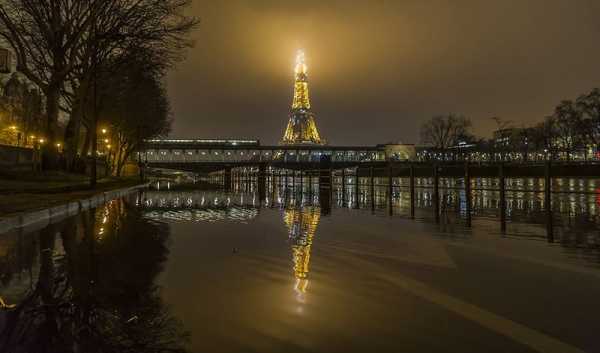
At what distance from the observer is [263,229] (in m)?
12.6

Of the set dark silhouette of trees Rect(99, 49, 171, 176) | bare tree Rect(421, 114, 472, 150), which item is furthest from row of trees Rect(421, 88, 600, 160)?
dark silhouette of trees Rect(99, 49, 171, 176)

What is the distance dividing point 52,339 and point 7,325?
0.71 m

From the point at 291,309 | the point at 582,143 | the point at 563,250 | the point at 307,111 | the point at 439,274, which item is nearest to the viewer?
the point at 291,309

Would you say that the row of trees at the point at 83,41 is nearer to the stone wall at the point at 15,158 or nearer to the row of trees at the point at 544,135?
the stone wall at the point at 15,158

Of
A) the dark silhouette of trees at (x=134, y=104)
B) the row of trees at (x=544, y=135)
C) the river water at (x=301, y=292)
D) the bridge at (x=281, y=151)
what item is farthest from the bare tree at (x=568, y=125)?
the river water at (x=301, y=292)

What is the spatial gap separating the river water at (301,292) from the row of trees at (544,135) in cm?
9490

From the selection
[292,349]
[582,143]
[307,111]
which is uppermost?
[307,111]

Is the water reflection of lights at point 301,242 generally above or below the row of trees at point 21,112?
below

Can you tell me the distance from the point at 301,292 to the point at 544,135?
363ft

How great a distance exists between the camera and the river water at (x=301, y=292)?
405 cm

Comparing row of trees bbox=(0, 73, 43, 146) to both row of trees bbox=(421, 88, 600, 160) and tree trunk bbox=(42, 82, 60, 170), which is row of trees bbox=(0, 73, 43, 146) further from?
row of trees bbox=(421, 88, 600, 160)

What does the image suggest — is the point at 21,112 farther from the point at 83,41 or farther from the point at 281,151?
the point at 281,151

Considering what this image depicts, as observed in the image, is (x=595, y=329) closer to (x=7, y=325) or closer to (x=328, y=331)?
(x=328, y=331)

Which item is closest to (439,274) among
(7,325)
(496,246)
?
(496,246)
